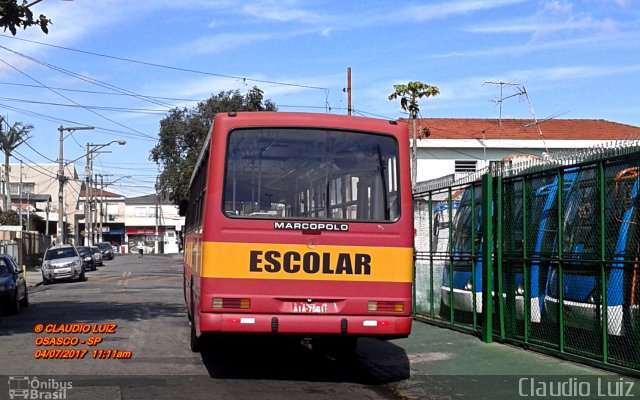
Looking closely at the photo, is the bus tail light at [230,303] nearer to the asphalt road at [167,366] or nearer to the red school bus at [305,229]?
the red school bus at [305,229]

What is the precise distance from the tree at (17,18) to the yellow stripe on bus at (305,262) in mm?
7000

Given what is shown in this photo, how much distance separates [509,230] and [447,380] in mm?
3496

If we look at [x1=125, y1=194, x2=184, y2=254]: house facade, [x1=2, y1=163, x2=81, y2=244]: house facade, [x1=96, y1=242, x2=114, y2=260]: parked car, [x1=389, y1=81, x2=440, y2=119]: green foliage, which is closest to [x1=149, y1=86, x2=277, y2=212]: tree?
[x1=389, y1=81, x2=440, y2=119]: green foliage

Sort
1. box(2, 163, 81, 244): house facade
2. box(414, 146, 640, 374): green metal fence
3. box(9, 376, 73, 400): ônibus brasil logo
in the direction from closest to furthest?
box(9, 376, 73, 400): ônibus brasil logo
box(414, 146, 640, 374): green metal fence
box(2, 163, 81, 244): house facade

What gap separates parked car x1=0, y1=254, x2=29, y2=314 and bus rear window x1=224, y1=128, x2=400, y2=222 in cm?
1197

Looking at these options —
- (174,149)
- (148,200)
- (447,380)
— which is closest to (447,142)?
(174,149)

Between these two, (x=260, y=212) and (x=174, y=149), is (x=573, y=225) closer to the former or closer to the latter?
(x=260, y=212)

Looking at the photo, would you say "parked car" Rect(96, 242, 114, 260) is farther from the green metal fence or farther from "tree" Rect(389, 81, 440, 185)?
the green metal fence

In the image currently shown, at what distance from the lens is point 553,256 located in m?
11.8

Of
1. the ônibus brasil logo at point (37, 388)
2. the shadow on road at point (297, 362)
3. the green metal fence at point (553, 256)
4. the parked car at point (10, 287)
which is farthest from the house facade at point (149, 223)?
the ônibus brasil logo at point (37, 388)

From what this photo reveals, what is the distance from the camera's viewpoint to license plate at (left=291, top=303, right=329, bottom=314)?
32.3 ft

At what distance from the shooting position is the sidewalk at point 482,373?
382 inches

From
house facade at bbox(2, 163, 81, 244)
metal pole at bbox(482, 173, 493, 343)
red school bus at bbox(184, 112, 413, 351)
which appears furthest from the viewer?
house facade at bbox(2, 163, 81, 244)

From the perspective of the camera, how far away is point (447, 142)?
150 ft
